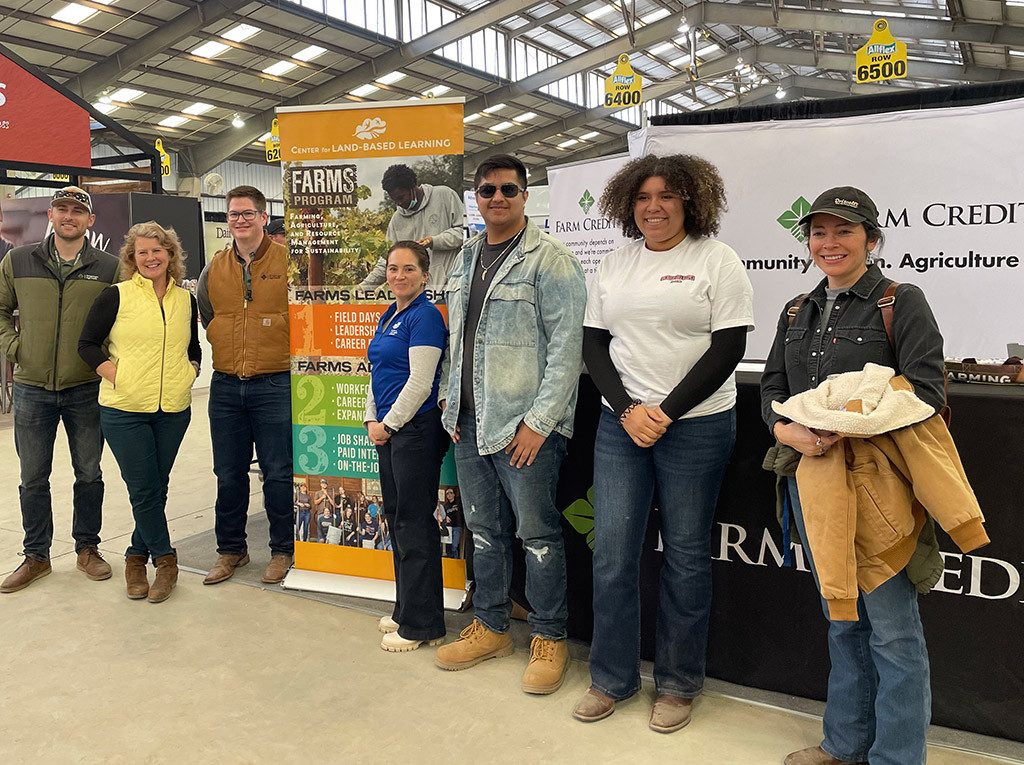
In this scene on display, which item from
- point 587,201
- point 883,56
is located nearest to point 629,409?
point 587,201

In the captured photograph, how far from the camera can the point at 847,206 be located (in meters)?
1.67

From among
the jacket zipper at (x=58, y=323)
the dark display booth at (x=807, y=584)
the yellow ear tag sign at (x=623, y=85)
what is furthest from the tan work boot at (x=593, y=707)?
the yellow ear tag sign at (x=623, y=85)

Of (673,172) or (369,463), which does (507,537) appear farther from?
(673,172)

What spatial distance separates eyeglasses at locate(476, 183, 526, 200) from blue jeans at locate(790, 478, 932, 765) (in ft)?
3.68

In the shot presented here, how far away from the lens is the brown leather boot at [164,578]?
3045 mm

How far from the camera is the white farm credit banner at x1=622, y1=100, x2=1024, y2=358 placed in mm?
3611

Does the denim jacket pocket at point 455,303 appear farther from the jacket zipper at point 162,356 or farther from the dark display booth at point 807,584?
the jacket zipper at point 162,356

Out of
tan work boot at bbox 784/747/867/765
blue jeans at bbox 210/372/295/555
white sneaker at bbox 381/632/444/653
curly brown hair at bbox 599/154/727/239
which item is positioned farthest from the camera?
blue jeans at bbox 210/372/295/555

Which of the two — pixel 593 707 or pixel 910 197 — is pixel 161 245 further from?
pixel 910 197

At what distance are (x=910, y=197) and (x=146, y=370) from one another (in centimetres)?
355

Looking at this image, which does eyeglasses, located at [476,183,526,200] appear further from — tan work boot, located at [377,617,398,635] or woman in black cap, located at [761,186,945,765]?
tan work boot, located at [377,617,398,635]

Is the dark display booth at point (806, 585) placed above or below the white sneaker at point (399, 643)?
above

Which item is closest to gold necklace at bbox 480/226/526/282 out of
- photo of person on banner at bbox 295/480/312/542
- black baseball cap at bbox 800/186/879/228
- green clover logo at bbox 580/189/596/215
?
black baseball cap at bbox 800/186/879/228

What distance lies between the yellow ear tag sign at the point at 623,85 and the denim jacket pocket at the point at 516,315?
10.1 m
